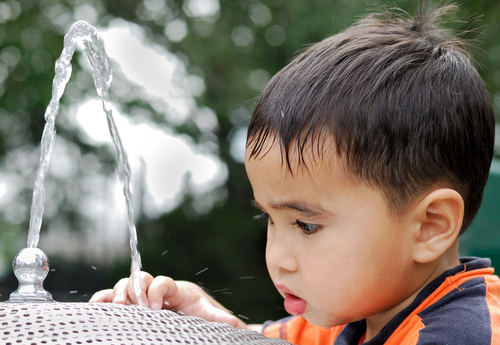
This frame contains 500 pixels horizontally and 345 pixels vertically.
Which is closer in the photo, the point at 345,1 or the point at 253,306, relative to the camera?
the point at 345,1

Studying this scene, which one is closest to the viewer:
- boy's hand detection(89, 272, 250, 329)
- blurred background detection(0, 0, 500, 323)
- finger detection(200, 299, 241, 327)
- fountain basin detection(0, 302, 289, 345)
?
fountain basin detection(0, 302, 289, 345)

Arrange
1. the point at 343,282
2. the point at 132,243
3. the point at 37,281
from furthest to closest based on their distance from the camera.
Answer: the point at 132,243
the point at 343,282
the point at 37,281

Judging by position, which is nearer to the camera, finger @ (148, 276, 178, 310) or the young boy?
the young boy

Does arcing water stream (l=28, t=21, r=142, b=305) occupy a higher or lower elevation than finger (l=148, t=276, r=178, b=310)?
higher

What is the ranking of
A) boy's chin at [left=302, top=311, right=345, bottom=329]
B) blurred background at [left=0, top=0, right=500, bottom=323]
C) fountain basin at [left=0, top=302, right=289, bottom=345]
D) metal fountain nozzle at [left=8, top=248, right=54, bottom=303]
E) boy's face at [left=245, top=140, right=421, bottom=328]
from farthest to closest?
blurred background at [left=0, top=0, right=500, bottom=323] → boy's chin at [left=302, top=311, right=345, bottom=329] → boy's face at [left=245, top=140, right=421, bottom=328] → metal fountain nozzle at [left=8, top=248, right=54, bottom=303] → fountain basin at [left=0, top=302, right=289, bottom=345]

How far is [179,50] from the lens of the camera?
6.54m

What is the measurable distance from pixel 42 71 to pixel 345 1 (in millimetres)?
3602

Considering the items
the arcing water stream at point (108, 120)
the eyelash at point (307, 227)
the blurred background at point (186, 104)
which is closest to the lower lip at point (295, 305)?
the eyelash at point (307, 227)

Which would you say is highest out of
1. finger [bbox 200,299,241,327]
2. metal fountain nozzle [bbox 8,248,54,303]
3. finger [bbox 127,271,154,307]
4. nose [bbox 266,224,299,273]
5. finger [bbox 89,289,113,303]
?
metal fountain nozzle [bbox 8,248,54,303]

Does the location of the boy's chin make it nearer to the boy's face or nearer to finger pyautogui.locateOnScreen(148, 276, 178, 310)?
the boy's face

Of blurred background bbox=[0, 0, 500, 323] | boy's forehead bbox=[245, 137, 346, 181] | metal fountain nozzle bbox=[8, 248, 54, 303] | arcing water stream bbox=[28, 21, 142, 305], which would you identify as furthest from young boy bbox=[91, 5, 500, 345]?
blurred background bbox=[0, 0, 500, 323]

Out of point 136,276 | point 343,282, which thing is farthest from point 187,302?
point 343,282

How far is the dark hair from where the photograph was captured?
130 cm

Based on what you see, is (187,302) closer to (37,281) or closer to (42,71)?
(37,281)
